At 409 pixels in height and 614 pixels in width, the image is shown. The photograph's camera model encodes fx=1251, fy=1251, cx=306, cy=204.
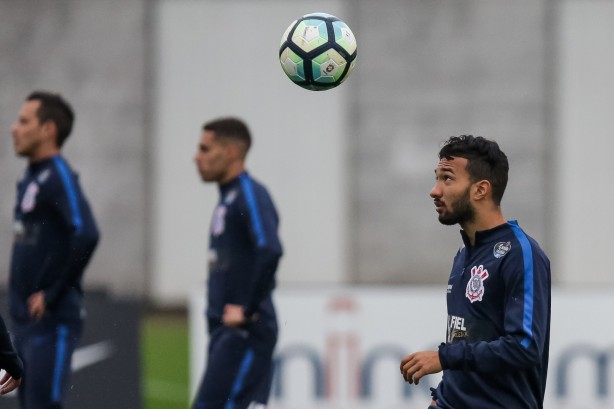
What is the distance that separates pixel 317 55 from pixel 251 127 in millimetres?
11646

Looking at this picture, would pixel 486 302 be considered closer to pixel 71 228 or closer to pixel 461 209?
pixel 461 209

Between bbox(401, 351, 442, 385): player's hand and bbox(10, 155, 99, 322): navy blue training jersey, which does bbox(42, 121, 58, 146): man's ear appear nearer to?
bbox(10, 155, 99, 322): navy blue training jersey

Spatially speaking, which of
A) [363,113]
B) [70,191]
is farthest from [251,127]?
[70,191]

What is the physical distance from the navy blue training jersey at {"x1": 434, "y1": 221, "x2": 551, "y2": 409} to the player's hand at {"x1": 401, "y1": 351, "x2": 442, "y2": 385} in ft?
0.15

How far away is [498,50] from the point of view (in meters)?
18.0

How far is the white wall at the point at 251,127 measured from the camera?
1795 centimetres

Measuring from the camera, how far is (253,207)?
686cm

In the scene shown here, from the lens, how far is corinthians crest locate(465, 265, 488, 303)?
4.40 meters

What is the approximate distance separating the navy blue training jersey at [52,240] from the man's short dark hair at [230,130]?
0.90 meters

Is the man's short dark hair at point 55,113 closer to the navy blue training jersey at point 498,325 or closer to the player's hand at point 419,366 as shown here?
the navy blue training jersey at point 498,325

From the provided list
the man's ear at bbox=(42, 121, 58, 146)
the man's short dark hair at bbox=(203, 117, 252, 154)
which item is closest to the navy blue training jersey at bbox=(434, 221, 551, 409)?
the man's short dark hair at bbox=(203, 117, 252, 154)

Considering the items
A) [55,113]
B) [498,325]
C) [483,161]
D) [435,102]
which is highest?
[435,102]

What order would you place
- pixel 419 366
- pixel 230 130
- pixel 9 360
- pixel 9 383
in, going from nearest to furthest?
pixel 419 366
pixel 9 360
pixel 9 383
pixel 230 130

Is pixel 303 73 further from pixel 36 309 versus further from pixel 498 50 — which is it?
pixel 498 50
